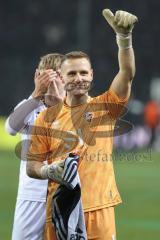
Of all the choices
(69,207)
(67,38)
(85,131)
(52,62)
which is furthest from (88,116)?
(67,38)

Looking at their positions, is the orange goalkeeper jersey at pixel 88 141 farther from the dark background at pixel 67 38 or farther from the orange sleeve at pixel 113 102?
the dark background at pixel 67 38

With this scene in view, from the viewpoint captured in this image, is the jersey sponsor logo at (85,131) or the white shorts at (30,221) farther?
the white shorts at (30,221)

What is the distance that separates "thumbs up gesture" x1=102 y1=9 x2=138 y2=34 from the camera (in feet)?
19.2

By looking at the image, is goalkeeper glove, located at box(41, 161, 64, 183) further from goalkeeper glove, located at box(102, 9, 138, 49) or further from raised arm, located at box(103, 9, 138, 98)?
goalkeeper glove, located at box(102, 9, 138, 49)

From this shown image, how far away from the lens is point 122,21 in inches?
232

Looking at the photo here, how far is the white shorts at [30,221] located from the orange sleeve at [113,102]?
115cm

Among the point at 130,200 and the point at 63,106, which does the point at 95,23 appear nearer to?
the point at 130,200

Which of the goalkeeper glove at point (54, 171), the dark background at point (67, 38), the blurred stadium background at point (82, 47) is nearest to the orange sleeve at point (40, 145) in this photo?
the goalkeeper glove at point (54, 171)

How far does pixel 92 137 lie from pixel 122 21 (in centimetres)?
89

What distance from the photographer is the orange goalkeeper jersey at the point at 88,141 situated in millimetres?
6121

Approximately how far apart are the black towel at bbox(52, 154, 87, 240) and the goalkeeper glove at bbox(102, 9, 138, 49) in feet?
2.80

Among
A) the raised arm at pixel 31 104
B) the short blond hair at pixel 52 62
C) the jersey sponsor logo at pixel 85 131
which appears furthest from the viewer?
the short blond hair at pixel 52 62

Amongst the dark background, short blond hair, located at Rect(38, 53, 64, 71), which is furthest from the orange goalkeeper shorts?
the dark background

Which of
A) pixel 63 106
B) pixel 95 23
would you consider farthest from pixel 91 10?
pixel 63 106
